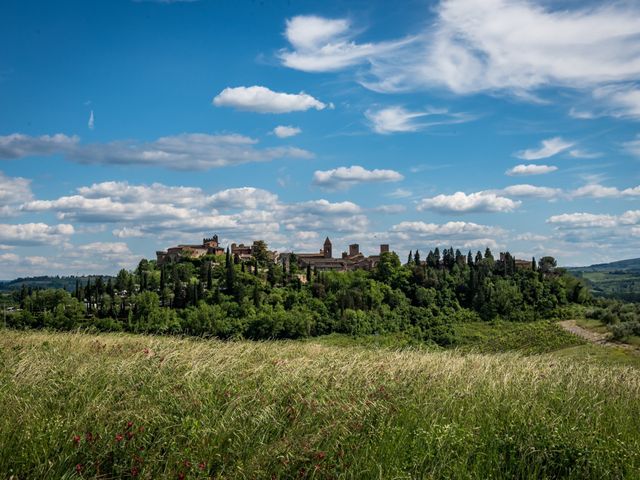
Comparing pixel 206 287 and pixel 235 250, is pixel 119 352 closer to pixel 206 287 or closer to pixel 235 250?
pixel 206 287

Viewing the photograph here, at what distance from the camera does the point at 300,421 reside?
6.71 metres

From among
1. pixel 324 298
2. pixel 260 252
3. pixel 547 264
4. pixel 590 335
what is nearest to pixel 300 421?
pixel 590 335

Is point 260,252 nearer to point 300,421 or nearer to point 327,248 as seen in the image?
point 327,248

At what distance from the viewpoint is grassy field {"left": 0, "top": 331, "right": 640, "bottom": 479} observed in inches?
224

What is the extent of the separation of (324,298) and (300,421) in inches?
4139

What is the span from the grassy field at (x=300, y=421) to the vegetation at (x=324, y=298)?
2703 inches

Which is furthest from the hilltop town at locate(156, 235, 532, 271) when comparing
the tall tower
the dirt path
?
the dirt path

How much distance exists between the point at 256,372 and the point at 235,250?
5615 inches

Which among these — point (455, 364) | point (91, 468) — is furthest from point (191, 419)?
point (455, 364)

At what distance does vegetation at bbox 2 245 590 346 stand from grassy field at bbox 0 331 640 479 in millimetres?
68653

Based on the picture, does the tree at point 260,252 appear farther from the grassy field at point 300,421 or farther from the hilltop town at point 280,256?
the grassy field at point 300,421

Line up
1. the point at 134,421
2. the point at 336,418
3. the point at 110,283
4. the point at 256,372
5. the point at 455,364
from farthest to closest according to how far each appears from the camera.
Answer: the point at 110,283, the point at 455,364, the point at 256,372, the point at 336,418, the point at 134,421

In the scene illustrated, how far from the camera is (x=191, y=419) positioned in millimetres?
6289

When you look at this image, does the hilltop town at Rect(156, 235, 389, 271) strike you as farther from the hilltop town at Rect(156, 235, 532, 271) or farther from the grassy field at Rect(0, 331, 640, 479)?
the grassy field at Rect(0, 331, 640, 479)
